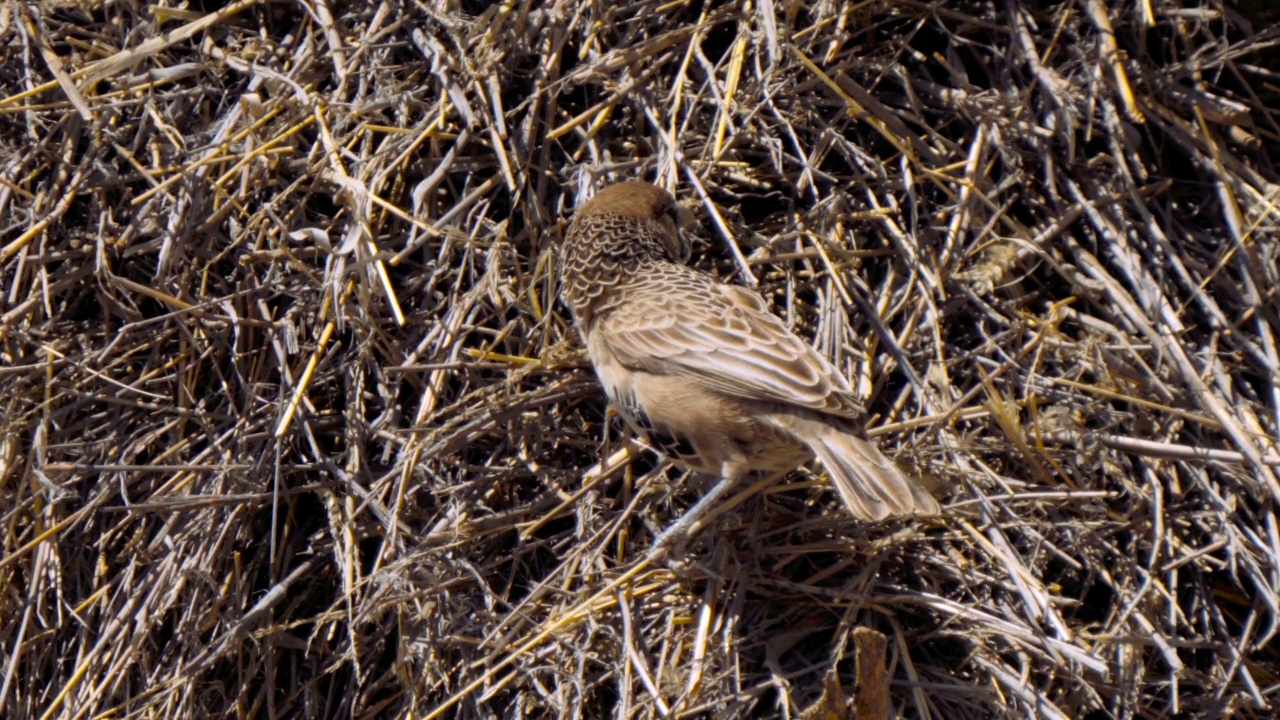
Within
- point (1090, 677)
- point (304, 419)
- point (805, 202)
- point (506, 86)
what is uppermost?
point (506, 86)

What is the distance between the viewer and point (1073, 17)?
3.89 m

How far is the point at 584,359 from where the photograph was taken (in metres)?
3.83

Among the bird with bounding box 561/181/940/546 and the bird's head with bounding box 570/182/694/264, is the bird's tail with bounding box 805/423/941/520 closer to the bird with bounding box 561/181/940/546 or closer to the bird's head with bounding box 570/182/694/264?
the bird with bounding box 561/181/940/546

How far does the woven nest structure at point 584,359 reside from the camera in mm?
3479

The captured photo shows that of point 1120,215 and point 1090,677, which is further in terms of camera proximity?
point 1120,215

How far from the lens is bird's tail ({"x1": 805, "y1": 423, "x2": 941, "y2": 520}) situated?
3.18 metres

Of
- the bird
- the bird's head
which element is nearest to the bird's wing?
the bird

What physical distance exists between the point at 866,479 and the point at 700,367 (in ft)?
1.73

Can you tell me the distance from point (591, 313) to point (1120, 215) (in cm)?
135

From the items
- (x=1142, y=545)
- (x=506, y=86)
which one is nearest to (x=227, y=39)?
(x=506, y=86)

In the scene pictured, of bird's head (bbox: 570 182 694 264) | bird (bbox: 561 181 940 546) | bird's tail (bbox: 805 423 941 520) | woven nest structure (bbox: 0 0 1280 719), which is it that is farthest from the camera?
bird's head (bbox: 570 182 694 264)

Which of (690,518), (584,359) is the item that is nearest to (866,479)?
(690,518)

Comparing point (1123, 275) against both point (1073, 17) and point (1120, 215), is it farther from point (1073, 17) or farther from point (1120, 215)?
point (1073, 17)

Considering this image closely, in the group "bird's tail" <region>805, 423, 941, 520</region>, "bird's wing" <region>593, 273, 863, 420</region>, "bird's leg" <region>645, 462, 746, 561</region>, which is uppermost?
"bird's wing" <region>593, 273, 863, 420</region>
